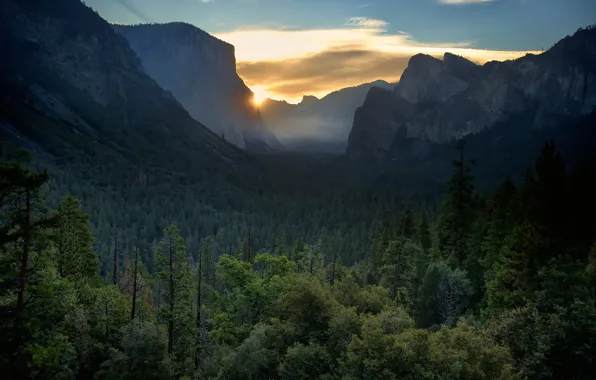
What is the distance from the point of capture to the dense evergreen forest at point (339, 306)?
19422 mm

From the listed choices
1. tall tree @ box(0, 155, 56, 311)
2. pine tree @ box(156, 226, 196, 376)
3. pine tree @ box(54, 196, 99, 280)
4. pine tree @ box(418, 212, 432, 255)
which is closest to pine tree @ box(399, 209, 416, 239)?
pine tree @ box(418, 212, 432, 255)

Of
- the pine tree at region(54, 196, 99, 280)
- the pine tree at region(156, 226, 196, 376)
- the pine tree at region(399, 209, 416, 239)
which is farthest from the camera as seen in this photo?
the pine tree at region(399, 209, 416, 239)

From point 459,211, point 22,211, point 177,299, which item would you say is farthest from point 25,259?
point 459,211

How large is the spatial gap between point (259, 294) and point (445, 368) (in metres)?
16.9

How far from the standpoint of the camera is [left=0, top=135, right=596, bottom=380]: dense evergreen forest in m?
19.4

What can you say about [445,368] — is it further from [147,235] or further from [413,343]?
[147,235]

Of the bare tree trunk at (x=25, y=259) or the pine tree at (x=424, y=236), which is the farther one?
the pine tree at (x=424, y=236)

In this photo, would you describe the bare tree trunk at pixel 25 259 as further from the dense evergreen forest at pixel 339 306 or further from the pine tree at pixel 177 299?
the pine tree at pixel 177 299

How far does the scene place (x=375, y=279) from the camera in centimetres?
6153

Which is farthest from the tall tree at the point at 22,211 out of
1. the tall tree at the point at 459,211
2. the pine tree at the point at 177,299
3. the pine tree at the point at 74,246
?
the tall tree at the point at 459,211

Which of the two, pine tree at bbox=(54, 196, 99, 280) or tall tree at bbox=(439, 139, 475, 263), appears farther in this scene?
tall tree at bbox=(439, 139, 475, 263)

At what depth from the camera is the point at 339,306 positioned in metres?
26.0

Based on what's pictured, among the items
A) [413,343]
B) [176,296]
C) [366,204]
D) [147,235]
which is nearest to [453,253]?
[176,296]

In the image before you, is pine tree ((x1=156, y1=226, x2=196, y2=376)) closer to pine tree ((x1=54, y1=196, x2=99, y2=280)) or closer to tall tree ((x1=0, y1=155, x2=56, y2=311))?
pine tree ((x1=54, y1=196, x2=99, y2=280))
